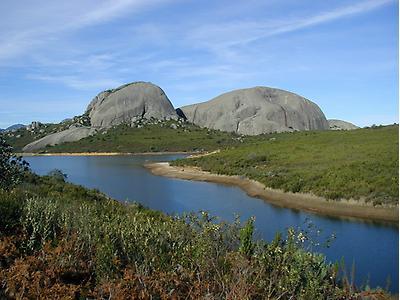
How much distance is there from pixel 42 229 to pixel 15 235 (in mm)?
449

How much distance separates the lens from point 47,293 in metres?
4.93

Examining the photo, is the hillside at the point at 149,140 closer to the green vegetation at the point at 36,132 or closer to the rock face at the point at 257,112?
the green vegetation at the point at 36,132

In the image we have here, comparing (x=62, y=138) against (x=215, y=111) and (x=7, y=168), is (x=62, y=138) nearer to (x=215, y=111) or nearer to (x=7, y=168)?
(x=215, y=111)

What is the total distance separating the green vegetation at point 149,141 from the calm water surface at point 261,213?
4980cm

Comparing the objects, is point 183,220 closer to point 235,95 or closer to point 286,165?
point 286,165

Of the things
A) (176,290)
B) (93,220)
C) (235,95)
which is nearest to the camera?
(176,290)

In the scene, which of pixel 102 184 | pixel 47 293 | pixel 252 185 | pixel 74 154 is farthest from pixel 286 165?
pixel 74 154

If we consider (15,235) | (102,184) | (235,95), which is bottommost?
(102,184)

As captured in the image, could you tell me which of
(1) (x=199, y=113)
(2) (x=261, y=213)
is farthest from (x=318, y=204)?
(1) (x=199, y=113)

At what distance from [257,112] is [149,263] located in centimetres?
14379

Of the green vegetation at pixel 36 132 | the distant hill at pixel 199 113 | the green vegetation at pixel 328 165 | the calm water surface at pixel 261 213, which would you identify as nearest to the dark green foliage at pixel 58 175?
the calm water surface at pixel 261 213

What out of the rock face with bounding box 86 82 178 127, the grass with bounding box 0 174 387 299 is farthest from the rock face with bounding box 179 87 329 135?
the grass with bounding box 0 174 387 299

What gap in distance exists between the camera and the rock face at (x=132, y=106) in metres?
147

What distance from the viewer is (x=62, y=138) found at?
12825 cm
